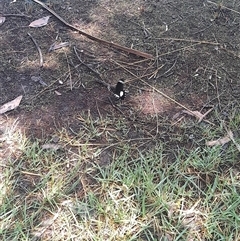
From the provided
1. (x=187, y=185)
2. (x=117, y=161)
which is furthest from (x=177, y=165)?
(x=117, y=161)

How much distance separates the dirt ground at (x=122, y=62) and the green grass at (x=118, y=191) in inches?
6.3

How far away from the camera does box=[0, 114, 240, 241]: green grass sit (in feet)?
4.81

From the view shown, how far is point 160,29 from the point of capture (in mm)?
2486

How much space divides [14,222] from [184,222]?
70cm

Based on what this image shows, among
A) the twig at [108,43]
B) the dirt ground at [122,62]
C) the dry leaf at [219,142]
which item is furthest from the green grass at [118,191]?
the twig at [108,43]

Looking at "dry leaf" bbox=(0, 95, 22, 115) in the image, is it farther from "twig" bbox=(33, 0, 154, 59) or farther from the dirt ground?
"twig" bbox=(33, 0, 154, 59)

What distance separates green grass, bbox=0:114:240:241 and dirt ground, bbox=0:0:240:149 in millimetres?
161

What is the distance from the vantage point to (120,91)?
1966 millimetres

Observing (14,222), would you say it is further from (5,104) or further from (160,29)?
(160,29)

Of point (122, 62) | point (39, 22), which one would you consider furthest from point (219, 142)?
point (39, 22)

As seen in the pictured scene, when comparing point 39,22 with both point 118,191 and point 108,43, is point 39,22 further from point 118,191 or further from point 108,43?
point 118,191

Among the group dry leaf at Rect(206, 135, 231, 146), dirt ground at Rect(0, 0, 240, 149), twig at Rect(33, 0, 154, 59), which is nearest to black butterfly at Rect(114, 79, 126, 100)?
dirt ground at Rect(0, 0, 240, 149)

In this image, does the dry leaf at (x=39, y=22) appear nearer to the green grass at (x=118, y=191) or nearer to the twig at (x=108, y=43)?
the twig at (x=108, y=43)

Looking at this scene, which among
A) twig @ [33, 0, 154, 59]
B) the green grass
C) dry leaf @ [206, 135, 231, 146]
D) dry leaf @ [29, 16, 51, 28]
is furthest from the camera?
dry leaf @ [29, 16, 51, 28]
